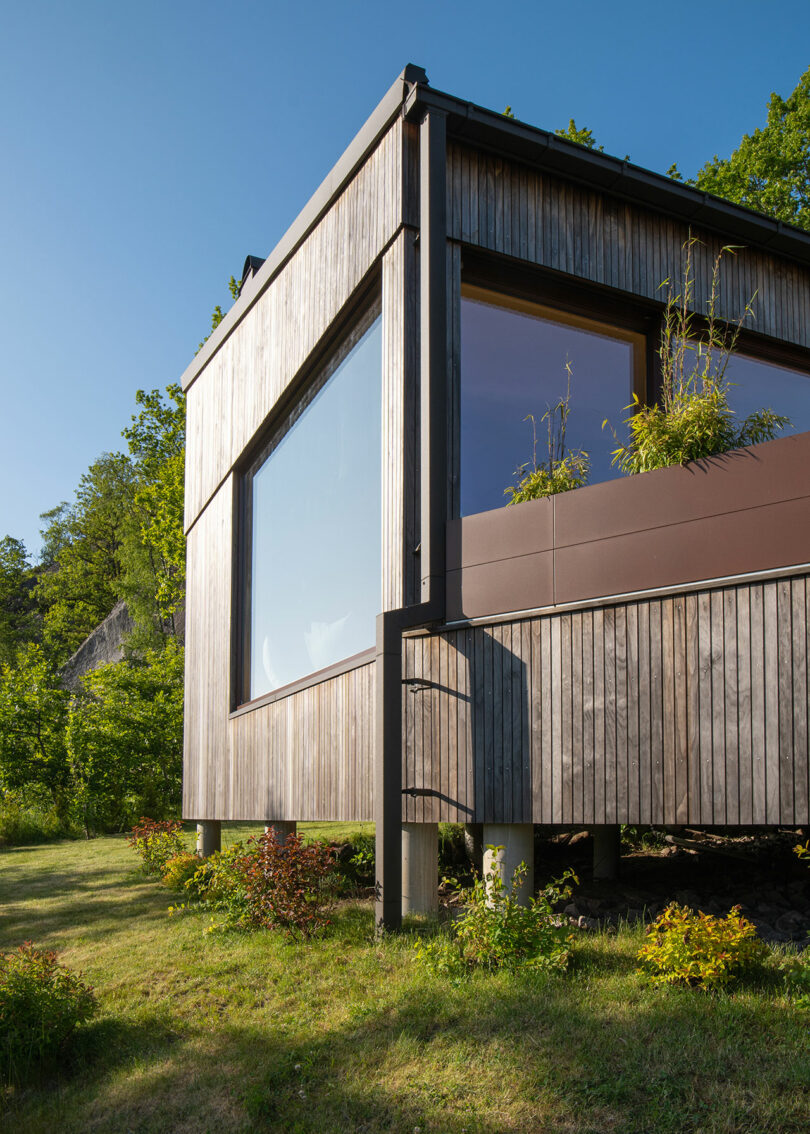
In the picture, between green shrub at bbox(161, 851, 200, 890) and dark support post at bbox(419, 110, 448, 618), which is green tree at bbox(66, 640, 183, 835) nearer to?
green shrub at bbox(161, 851, 200, 890)

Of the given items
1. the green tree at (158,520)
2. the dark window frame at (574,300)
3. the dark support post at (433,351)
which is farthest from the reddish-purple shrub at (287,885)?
the green tree at (158,520)

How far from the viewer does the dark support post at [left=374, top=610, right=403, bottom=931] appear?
602cm

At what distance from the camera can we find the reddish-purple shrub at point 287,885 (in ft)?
21.5

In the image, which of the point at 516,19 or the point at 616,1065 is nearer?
the point at 616,1065

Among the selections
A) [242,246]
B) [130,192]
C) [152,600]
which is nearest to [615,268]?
[130,192]

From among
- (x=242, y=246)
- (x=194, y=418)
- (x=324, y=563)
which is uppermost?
(x=242, y=246)

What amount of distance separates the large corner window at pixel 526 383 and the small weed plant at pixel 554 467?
0.05 m

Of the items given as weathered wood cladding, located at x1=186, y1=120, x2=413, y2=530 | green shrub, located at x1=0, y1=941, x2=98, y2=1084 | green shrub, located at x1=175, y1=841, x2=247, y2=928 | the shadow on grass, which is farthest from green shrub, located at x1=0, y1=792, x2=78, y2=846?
the shadow on grass

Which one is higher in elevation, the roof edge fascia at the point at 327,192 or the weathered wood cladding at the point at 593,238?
the roof edge fascia at the point at 327,192

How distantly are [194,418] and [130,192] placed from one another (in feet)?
17.8

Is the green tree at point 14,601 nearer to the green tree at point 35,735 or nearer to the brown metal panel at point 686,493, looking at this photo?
the green tree at point 35,735

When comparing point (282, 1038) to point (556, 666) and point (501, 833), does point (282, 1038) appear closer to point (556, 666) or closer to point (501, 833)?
point (501, 833)

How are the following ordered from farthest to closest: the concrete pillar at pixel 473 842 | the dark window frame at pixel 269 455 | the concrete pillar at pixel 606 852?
1. the concrete pillar at pixel 473 842
2. the concrete pillar at pixel 606 852
3. the dark window frame at pixel 269 455

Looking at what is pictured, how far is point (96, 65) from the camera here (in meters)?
10.7
